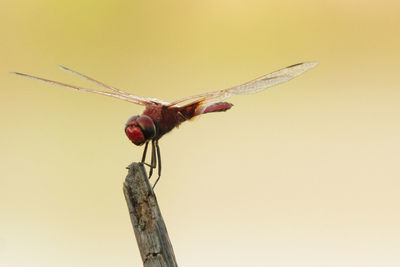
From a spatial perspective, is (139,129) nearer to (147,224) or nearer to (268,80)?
(147,224)

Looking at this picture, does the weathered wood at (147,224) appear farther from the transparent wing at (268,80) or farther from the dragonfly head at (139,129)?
the transparent wing at (268,80)

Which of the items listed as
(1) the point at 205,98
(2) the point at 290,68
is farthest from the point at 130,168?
(2) the point at 290,68

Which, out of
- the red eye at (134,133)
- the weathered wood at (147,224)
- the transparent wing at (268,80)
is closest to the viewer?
the weathered wood at (147,224)

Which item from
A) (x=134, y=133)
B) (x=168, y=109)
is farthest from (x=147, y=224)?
(x=168, y=109)

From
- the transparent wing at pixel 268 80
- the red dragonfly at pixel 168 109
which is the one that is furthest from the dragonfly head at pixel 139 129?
the transparent wing at pixel 268 80

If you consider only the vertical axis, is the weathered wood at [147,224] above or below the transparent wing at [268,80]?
below

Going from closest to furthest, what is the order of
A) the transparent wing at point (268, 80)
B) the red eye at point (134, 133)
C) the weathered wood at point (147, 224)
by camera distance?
the weathered wood at point (147, 224), the red eye at point (134, 133), the transparent wing at point (268, 80)
